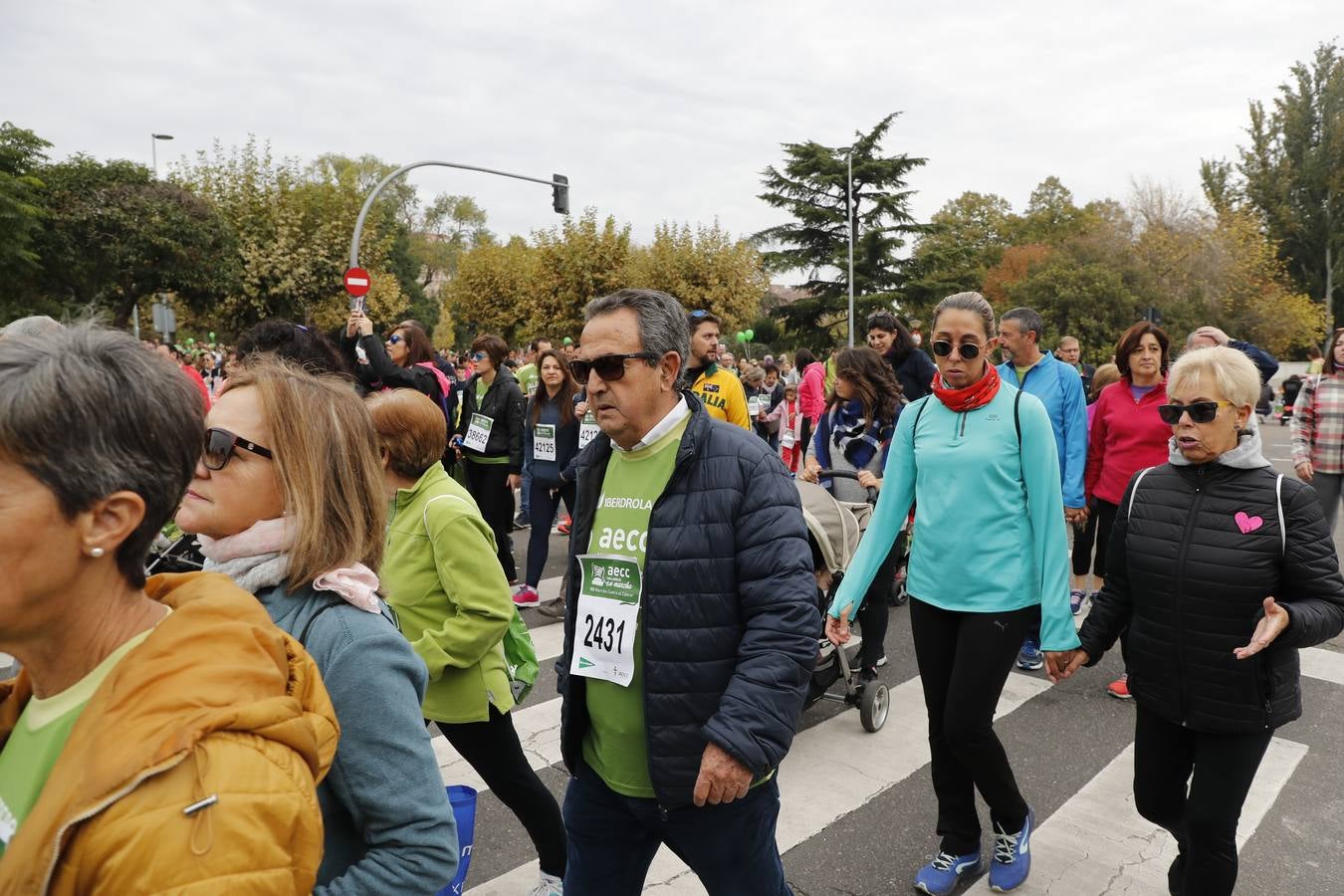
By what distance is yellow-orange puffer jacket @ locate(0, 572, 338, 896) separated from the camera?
0.94 meters

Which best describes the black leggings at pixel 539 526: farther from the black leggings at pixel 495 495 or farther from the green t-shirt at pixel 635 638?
the green t-shirt at pixel 635 638

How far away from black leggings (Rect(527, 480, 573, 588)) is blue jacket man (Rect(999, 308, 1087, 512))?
3423mm

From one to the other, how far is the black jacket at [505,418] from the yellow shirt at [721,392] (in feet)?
5.54

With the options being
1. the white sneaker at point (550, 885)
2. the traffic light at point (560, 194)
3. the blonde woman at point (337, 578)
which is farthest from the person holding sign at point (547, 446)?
the traffic light at point (560, 194)

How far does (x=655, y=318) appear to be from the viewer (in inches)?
93.7

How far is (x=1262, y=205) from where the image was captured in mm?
49875

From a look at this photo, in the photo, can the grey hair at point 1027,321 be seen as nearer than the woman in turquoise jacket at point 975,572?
No

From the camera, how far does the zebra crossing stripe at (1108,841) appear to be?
10.7ft

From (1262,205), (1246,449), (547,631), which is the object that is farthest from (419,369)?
(1262,205)

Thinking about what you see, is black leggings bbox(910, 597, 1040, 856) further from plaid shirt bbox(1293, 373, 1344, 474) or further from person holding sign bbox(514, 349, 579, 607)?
plaid shirt bbox(1293, 373, 1344, 474)

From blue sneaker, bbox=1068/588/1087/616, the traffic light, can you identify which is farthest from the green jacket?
the traffic light

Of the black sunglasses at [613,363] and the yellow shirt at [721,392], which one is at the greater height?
the black sunglasses at [613,363]

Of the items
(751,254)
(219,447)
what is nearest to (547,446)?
(219,447)

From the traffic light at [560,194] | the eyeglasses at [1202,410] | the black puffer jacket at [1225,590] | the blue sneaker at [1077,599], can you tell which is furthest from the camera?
the traffic light at [560,194]
